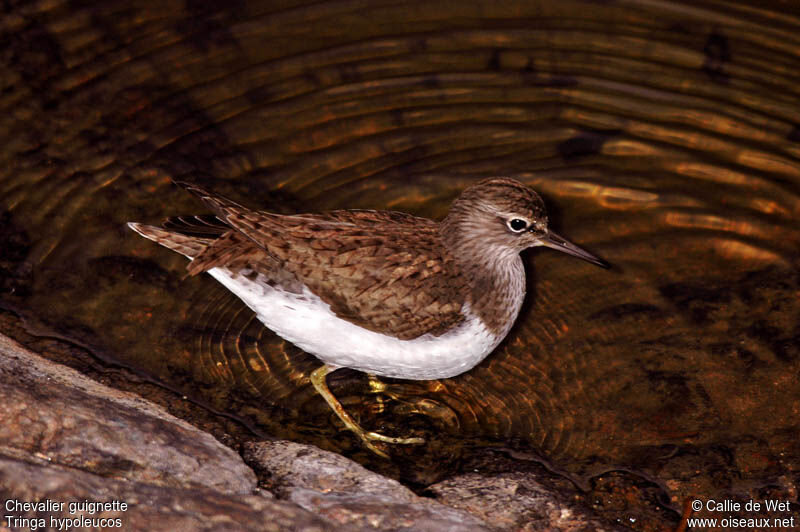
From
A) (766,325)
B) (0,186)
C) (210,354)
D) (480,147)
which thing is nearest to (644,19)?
(480,147)

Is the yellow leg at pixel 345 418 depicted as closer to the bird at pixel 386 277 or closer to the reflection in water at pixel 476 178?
the bird at pixel 386 277

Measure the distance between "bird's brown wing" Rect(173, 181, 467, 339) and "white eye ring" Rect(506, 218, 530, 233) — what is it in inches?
16.7

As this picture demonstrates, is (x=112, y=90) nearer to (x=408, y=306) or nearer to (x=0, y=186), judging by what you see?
(x=0, y=186)

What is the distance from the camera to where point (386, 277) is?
533cm

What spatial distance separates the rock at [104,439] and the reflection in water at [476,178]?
0.93m

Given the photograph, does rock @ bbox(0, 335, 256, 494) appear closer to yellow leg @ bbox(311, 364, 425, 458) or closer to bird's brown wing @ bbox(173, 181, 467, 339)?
yellow leg @ bbox(311, 364, 425, 458)

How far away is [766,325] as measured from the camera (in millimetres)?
6156

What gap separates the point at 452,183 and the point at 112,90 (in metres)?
3.07

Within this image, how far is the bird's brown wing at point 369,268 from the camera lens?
17.4 feet

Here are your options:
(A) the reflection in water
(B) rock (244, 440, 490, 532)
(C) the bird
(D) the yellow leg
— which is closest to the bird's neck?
(C) the bird

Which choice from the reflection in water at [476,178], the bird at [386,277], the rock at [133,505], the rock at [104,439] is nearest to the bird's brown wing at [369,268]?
the bird at [386,277]

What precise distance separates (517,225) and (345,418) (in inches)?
64.7

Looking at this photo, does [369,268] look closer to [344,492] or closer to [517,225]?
[517,225]

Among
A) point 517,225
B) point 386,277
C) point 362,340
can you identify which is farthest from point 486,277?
point 362,340
